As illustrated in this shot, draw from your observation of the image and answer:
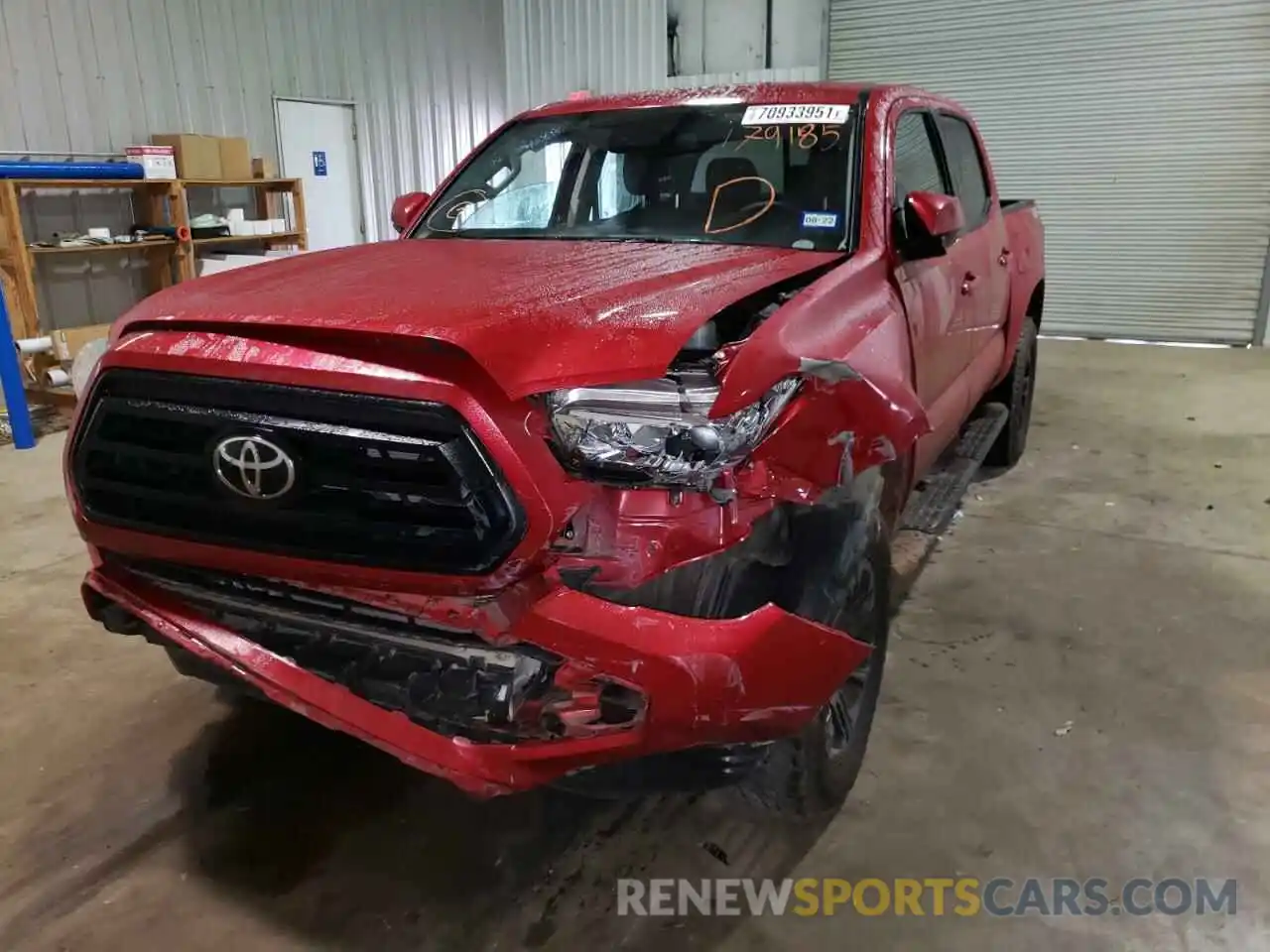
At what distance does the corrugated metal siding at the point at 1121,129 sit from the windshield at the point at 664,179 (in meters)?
7.02

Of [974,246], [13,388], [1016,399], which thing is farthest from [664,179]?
[13,388]

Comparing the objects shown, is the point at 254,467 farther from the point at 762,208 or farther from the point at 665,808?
the point at 762,208

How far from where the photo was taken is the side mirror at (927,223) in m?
2.41

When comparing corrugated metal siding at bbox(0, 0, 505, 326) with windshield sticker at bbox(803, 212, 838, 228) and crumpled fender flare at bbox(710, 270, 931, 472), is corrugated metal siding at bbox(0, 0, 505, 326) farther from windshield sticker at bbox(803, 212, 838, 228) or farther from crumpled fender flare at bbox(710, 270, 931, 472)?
crumpled fender flare at bbox(710, 270, 931, 472)

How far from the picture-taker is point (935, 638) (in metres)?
3.06

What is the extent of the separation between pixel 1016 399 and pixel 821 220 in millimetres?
2651

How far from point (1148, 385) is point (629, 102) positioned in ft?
17.5

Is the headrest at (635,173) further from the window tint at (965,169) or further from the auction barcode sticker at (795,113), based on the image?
the window tint at (965,169)

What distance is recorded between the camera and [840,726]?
7.18 feet

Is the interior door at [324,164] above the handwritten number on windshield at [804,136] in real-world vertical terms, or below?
below

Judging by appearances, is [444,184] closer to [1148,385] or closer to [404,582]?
[404,582]

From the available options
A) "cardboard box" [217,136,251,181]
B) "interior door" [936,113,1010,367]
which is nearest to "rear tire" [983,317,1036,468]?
"interior door" [936,113,1010,367]

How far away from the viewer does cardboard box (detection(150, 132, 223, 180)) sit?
7.03m

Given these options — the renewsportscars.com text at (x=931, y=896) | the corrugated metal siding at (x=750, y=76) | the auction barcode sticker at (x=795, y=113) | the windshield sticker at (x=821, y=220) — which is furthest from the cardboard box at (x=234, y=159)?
the renewsportscars.com text at (x=931, y=896)
